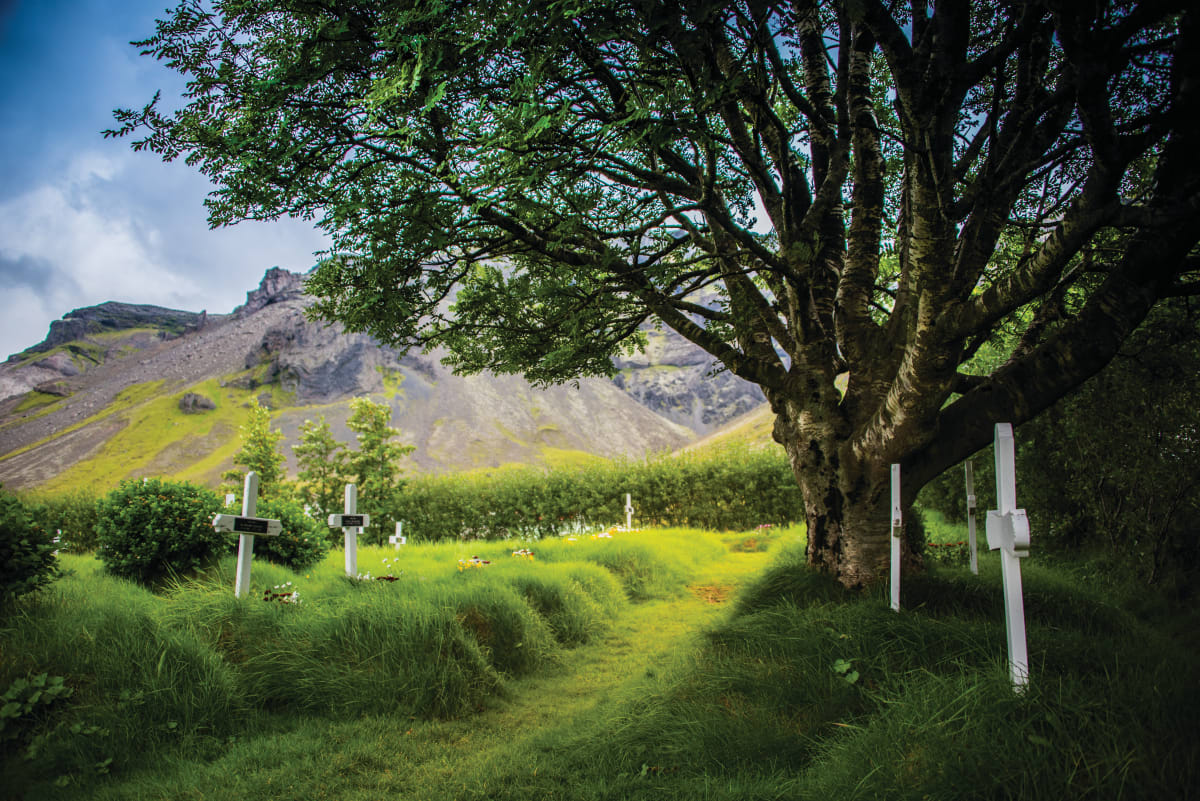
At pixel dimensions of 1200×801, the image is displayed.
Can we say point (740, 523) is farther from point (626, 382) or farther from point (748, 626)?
point (626, 382)

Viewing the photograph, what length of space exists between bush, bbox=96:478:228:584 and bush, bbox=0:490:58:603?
1.87m

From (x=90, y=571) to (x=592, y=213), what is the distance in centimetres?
722

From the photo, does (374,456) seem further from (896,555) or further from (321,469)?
(896,555)

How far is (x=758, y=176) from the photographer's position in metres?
5.61

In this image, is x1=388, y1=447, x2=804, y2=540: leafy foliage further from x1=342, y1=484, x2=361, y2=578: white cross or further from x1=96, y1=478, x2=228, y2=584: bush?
x1=96, y1=478, x2=228, y2=584: bush

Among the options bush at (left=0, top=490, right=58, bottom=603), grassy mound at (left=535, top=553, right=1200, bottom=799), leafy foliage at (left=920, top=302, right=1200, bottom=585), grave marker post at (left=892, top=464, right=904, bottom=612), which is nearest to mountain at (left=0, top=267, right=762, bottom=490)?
leafy foliage at (left=920, top=302, right=1200, bottom=585)

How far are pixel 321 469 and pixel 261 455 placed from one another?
254 centimetres

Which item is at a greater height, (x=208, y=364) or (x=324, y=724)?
(x=208, y=364)

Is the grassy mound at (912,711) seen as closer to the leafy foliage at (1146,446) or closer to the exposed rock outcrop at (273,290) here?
the leafy foliage at (1146,446)

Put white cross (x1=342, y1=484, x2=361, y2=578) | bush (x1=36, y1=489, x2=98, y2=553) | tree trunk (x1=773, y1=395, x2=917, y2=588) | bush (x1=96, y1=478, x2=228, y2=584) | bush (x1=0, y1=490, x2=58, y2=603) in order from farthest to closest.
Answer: bush (x1=36, y1=489, x2=98, y2=553) < white cross (x1=342, y1=484, x2=361, y2=578) < bush (x1=96, y1=478, x2=228, y2=584) < tree trunk (x1=773, y1=395, x2=917, y2=588) < bush (x1=0, y1=490, x2=58, y2=603)

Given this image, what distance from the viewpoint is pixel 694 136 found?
13.5ft

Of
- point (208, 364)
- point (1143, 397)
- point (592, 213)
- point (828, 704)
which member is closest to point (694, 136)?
point (592, 213)

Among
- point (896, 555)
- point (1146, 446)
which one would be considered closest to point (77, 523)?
point (896, 555)

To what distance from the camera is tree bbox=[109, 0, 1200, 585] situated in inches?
136
